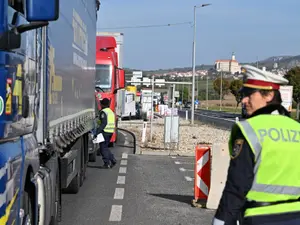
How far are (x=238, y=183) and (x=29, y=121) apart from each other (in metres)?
2.52

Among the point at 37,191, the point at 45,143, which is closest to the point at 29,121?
the point at 37,191

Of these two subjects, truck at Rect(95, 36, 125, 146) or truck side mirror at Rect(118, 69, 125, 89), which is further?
truck side mirror at Rect(118, 69, 125, 89)

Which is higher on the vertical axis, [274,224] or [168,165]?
[274,224]

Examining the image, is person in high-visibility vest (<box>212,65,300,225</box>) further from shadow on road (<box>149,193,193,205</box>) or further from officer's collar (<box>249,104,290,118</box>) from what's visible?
shadow on road (<box>149,193,193,205</box>)

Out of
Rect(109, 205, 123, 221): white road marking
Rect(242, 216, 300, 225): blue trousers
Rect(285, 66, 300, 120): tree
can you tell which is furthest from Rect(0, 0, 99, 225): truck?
Rect(285, 66, 300, 120): tree

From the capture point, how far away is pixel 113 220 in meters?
8.82

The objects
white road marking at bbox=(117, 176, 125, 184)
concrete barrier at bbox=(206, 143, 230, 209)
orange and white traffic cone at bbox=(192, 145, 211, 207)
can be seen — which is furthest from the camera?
white road marking at bbox=(117, 176, 125, 184)

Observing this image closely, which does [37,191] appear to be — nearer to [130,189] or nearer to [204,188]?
[204,188]

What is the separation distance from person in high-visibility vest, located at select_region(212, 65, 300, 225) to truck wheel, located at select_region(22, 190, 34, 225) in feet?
6.92

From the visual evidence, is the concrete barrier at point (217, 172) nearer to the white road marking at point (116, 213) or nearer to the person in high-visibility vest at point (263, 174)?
the white road marking at point (116, 213)

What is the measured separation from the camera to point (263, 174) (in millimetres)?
3459

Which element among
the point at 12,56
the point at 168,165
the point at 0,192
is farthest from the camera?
the point at 168,165

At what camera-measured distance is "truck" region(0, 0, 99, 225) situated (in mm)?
4215

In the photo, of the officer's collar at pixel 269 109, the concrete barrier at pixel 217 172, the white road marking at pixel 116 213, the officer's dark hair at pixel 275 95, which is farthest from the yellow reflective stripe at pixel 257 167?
the concrete barrier at pixel 217 172
